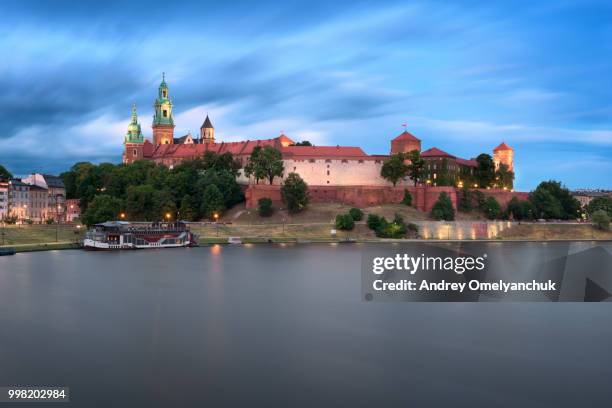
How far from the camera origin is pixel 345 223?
53.6m

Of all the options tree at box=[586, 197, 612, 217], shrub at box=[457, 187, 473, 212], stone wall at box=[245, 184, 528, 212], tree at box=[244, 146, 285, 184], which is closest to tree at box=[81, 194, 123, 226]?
stone wall at box=[245, 184, 528, 212]

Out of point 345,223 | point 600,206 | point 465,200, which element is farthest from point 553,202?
point 345,223

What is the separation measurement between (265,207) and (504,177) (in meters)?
30.2

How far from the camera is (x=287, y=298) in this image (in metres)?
26.7

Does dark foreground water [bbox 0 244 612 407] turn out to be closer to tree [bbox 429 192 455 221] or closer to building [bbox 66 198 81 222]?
tree [bbox 429 192 455 221]

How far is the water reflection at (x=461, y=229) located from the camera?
56.8 meters

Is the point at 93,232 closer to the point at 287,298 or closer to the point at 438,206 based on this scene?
the point at 287,298

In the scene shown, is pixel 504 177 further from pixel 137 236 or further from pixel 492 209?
pixel 137 236

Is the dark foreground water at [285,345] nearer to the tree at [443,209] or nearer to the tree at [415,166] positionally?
the tree at [443,209]

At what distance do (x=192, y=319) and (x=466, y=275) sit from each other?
53.9 feet

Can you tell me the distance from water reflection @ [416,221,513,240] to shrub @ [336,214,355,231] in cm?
657

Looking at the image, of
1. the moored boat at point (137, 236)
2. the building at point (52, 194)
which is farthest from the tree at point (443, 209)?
the building at point (52, 194)

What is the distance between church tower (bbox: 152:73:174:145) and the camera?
8725 centimetres

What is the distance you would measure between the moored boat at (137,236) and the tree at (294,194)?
401 inches
